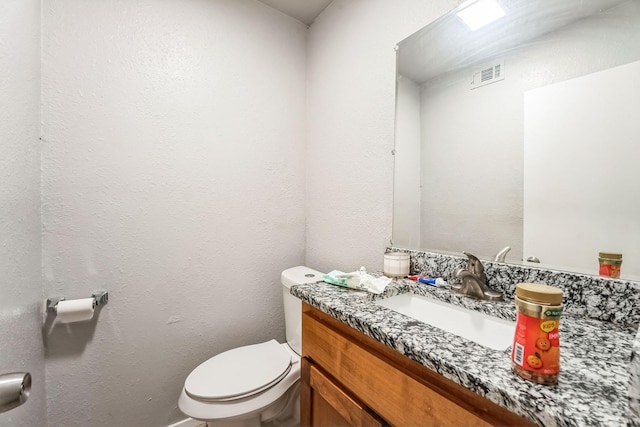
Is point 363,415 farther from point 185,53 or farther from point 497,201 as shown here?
point 185,53

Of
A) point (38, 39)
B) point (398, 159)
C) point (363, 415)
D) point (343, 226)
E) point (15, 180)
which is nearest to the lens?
point (363, 415)

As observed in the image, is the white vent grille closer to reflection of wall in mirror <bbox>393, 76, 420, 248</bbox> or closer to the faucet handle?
reflection of wall in mirror <bbox>393, 76, 420, 248</bbox>

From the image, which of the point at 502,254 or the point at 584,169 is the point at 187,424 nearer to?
the point at 502,254

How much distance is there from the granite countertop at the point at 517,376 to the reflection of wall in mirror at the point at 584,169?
0.63 ft

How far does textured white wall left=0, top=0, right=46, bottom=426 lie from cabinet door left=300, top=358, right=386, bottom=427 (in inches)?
31.8

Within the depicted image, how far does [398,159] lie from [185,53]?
115 cm

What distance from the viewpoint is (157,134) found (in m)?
Result: 1.19

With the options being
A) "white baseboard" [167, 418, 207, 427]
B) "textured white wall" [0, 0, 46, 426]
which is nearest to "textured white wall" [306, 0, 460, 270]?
"white baseboard" [167, 418, 207, 427]

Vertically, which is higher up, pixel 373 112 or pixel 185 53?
pixel 185 53

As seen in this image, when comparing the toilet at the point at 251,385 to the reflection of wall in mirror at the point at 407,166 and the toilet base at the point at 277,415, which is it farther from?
the reflection of wall in mirror at the point at 407,166

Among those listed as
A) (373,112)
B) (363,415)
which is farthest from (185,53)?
(363,415)

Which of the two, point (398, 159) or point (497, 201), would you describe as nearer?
point (497, 201)

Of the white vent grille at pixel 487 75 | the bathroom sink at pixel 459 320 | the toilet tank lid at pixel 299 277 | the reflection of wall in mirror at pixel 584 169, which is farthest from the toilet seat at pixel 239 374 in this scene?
the white vent grille at pixel 487 75

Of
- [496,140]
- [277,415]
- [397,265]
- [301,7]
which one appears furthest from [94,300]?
[301,7]
